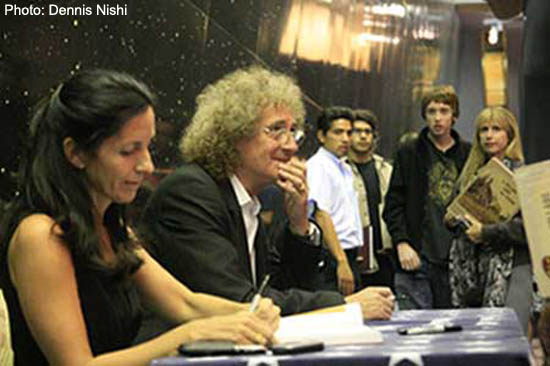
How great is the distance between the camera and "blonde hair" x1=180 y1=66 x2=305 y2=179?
3.15m

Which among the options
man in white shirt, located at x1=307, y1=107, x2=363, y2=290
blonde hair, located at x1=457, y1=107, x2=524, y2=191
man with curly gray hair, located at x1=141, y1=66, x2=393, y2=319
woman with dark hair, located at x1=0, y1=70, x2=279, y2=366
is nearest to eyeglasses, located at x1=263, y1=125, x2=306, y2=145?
man with curly gray hair, located at x1=141, y1=66, x2=393, y2=319

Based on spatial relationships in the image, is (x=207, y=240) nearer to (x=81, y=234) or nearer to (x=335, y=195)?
(x=81, y=234)

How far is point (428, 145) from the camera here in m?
6.23

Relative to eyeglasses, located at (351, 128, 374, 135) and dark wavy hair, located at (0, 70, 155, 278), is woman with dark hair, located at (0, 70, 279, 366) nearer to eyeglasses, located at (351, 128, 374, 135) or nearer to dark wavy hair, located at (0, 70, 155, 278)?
dark wavy hair, located at (0, 70, 155, 278)

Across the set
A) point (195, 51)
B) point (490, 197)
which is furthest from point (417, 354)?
point (490, 197)

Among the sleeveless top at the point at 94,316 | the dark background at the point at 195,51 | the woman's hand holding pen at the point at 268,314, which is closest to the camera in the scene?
the woman's hand holding pen at the point at 268,314

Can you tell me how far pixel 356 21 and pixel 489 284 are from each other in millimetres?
3629

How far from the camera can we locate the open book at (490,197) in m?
4.92

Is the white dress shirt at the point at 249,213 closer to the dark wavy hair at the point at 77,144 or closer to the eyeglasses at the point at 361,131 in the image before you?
the dark wavy hair at the point at 77,144

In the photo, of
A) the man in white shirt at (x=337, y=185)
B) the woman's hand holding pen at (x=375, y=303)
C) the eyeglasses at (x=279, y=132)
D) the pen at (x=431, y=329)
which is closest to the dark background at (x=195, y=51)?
the man in white shirt at (x=337, y=185)

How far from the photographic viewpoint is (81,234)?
2.23 metres

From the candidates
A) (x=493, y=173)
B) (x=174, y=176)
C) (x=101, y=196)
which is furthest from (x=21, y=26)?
(x=493, y=173)

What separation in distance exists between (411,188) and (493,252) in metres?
1.14

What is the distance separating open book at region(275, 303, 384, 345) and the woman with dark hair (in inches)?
1.6
